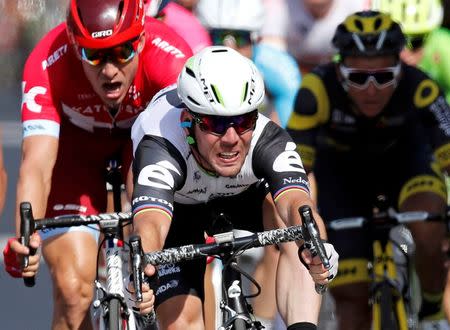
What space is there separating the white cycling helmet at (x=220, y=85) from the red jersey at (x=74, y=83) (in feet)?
3.33

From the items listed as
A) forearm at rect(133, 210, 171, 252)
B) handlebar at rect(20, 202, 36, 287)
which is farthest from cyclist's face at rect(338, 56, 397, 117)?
handlebar at rect(20, 202, 36, 287)

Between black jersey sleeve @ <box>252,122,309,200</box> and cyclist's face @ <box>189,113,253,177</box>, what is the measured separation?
0.19 m

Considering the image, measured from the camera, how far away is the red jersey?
8570 millimetres

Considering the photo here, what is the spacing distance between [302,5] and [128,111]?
13.4 ft

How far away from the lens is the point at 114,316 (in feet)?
25.1

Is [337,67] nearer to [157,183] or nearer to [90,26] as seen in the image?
[90,26]

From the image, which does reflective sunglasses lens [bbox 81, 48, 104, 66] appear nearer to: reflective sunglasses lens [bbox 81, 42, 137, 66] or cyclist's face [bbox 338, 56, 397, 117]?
reflective sunglasses lens [bbox 81, 42, 137, 66]

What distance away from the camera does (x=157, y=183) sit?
7.46 meters

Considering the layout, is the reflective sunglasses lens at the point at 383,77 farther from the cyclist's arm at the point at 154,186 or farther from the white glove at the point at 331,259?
the white glove at the point at 331,259

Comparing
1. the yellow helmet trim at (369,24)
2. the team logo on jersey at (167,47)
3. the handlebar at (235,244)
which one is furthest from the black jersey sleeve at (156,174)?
the yellow helmet trim at (369,24)

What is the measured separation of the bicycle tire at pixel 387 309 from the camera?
8.61 m

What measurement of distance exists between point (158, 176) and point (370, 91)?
219 centimetres

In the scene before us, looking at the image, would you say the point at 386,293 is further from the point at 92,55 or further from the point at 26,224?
the point at 26,224

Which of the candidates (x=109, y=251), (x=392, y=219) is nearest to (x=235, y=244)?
(x=109, y=251)
